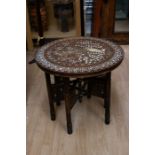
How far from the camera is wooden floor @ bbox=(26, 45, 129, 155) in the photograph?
1611 millimetres

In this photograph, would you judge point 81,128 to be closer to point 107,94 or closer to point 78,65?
point 107,94

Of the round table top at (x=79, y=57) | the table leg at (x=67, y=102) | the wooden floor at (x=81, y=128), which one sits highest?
the round table top at (x=79, y=57)

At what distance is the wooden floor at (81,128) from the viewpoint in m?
1.61

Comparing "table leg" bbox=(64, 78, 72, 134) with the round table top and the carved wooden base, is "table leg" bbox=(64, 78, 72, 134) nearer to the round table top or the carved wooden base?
the carved wooden base

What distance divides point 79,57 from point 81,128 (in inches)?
22.1

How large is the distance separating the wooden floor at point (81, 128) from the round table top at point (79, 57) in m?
0.52

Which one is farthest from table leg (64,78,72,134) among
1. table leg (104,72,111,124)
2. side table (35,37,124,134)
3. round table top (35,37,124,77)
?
table leg (104,72,111,124)

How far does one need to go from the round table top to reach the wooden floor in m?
0.52

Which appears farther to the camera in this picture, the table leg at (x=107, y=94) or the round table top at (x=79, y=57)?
the table leg at (x=107, y=94)

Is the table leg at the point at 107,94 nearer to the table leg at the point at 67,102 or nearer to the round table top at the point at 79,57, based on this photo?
the round table top at the point at 79,57

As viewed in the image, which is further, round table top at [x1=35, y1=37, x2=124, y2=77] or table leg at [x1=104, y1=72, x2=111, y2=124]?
table leg at [x1=104, y1=72, x2=111, y2=124]

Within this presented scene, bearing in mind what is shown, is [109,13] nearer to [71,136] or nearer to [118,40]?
[118,40]

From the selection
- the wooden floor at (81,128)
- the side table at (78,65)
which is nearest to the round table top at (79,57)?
the side table at (78,65)
